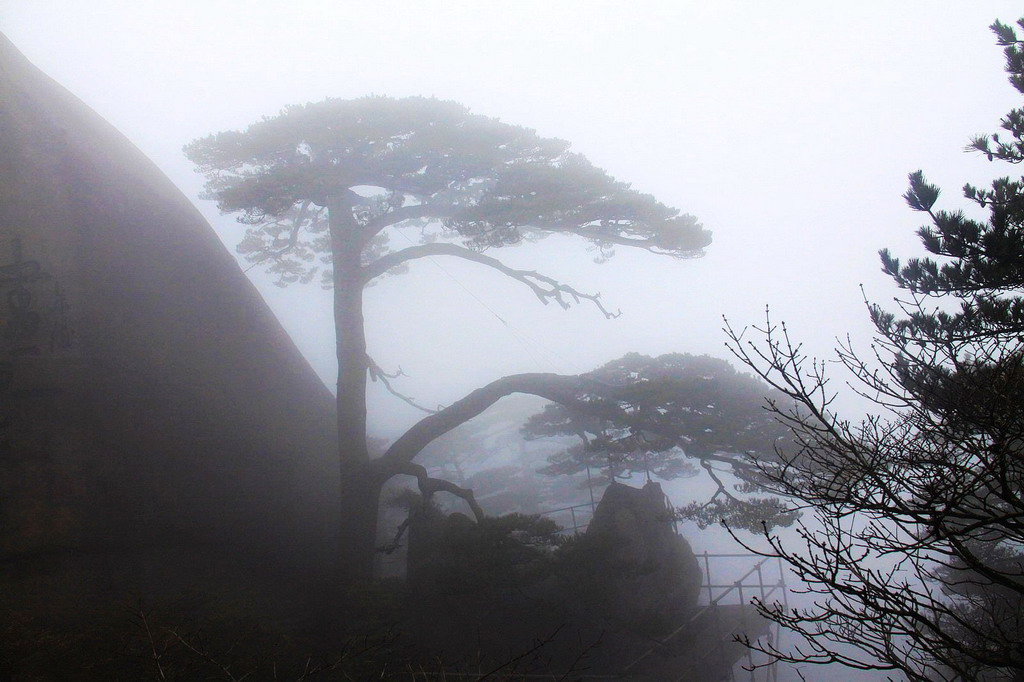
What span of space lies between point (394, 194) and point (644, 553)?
4429mm

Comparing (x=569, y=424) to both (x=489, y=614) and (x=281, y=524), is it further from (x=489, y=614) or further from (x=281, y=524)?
(x=281, y=524)

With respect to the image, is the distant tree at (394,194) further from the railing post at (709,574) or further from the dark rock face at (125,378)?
the railing post at (709,574)

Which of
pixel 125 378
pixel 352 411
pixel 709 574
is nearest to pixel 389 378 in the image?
pixel 352 411

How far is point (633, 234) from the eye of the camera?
6754 mm

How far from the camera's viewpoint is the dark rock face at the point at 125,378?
4.86 m

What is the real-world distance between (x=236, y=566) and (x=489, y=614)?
2.21m

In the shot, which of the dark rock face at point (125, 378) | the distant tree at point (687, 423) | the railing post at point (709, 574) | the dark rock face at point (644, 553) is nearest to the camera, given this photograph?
the dark rock face at point (125, 378)

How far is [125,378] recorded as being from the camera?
17.7ft

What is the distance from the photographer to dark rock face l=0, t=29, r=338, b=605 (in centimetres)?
486

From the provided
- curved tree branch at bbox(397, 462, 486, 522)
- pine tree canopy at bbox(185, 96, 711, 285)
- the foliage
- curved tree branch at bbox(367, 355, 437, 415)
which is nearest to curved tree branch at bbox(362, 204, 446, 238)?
pine tree canopy at bbox(185, 96, 711, 285)

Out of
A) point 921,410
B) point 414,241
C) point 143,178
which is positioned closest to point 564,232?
point 414,241

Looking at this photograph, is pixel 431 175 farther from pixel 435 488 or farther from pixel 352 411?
pixel 435 488

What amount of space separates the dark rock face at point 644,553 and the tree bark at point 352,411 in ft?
6.95

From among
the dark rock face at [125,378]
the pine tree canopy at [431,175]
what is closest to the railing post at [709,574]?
the pine tree canopy at [431,175]
